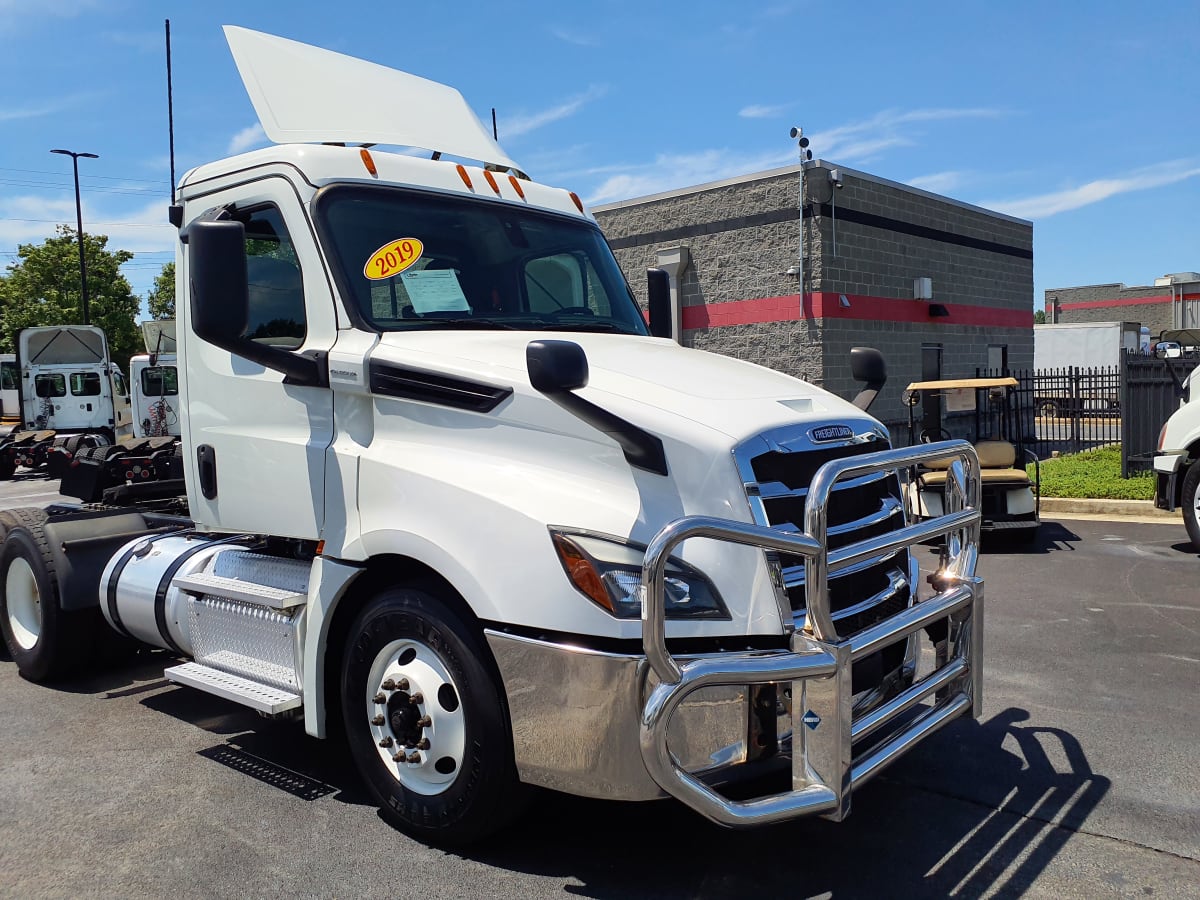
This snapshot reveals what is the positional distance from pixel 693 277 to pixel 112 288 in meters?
36.9

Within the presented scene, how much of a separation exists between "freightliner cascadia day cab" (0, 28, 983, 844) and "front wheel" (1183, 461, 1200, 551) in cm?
590

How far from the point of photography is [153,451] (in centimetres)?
732

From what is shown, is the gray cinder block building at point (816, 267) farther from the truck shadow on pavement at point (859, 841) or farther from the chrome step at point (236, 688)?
the chrome step at point (236, 688)

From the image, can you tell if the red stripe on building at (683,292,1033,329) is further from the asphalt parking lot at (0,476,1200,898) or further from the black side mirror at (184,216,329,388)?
the black side mirror at (184,216,329,388)

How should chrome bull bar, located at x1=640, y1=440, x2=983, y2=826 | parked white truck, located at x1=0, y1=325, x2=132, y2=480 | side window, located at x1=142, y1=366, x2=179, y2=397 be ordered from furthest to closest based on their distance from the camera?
parked white truck, located at x1=0, y1=325, x2=132, y2=480
side window, located at x1=142, y1=366, x2=179, y2=397
chrome bull bar, located at x1=640, y1=440, x2=983, y2=826

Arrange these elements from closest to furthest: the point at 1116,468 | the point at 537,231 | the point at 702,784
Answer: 1. the point at 702,784
2. the point at 537,231
3. the point at 1116,468

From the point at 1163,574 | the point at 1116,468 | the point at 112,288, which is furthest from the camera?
the point at 112,288

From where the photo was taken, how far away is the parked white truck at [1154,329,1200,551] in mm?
9000

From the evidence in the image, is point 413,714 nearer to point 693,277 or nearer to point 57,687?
point 57,687

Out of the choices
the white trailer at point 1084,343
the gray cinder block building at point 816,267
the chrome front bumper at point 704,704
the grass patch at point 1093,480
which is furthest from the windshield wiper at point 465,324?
the white trailer at point 1084,343

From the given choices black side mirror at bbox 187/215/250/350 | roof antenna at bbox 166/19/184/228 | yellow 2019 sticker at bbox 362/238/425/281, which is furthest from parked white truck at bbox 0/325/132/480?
black side mirror at bbox 187/215/250/350

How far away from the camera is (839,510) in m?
3.64

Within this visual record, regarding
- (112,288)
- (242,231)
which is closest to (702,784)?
(242,231)

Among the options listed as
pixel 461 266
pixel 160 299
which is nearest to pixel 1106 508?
pixel 461 266
